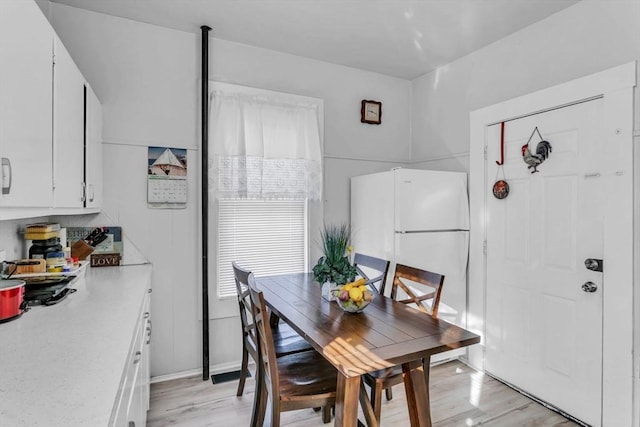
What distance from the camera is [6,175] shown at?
1.01 metres

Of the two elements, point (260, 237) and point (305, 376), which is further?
point (260, 237)

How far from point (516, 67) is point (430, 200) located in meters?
1.23

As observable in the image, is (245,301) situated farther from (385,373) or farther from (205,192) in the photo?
(205,192)

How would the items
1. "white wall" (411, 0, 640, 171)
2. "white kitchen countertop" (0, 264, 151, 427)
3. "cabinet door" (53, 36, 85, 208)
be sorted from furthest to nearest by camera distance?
"white wall" (411, 0, 640, 171) < "cabinet door" (53, 36, 85, 208) < "white kitchen countertop" (0, 264, 151, 427)

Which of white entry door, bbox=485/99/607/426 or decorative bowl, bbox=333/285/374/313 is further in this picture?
white entry door, bbox=485/99/607/426

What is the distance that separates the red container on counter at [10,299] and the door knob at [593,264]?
9.92 feet

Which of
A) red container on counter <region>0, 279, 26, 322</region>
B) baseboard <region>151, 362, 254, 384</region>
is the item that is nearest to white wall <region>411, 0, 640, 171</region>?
baseboard <region>151, 362, 254, 384</region>

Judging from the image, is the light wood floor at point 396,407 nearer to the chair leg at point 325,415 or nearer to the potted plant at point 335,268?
the chair leg at point 325,415

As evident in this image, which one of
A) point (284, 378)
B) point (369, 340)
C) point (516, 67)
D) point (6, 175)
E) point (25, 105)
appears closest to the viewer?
point (6, 175)

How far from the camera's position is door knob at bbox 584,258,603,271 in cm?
216

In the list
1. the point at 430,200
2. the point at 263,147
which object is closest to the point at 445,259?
the point at 430,200

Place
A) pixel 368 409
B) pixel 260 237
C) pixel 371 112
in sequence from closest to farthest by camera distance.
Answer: pixel 368 409 < pixel 260 237 < pixel 371 112

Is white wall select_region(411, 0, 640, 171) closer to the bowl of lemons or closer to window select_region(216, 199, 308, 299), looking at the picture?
window select_region(216, 199, 308, 299)

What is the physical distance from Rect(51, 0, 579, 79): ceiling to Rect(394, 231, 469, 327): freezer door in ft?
5.37
